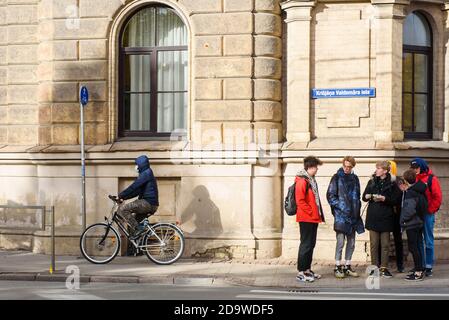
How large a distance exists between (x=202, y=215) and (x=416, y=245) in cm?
430

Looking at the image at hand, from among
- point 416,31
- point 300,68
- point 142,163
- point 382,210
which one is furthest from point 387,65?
point 142,163

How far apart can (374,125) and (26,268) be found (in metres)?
6.57

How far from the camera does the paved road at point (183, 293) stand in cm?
1227

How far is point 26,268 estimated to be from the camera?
15.1 metres

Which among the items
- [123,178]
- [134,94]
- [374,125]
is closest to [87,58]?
[134,94]

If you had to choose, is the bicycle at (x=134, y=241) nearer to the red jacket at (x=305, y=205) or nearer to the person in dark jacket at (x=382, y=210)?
the red jacket at (x=305, y=205)

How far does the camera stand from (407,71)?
17000 millimetres

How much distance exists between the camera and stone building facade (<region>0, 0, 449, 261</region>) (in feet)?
54.1

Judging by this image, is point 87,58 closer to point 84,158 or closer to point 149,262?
point 84,158


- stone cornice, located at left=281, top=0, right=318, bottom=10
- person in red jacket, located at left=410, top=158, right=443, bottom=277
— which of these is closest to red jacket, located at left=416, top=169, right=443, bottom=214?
person in red jacket, located at left=410, top=158, right=443, bottom=277

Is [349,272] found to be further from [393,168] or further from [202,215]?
[202,215]

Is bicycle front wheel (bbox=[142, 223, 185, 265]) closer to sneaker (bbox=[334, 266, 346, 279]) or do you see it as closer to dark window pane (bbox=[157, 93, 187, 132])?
dark window pane (bbox=[157, 93, 187, 132])

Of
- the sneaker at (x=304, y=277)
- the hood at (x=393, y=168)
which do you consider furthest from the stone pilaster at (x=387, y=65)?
the sneaker at (x=304, y=277)

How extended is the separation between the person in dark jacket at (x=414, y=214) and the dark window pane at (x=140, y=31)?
6025 millimetres
